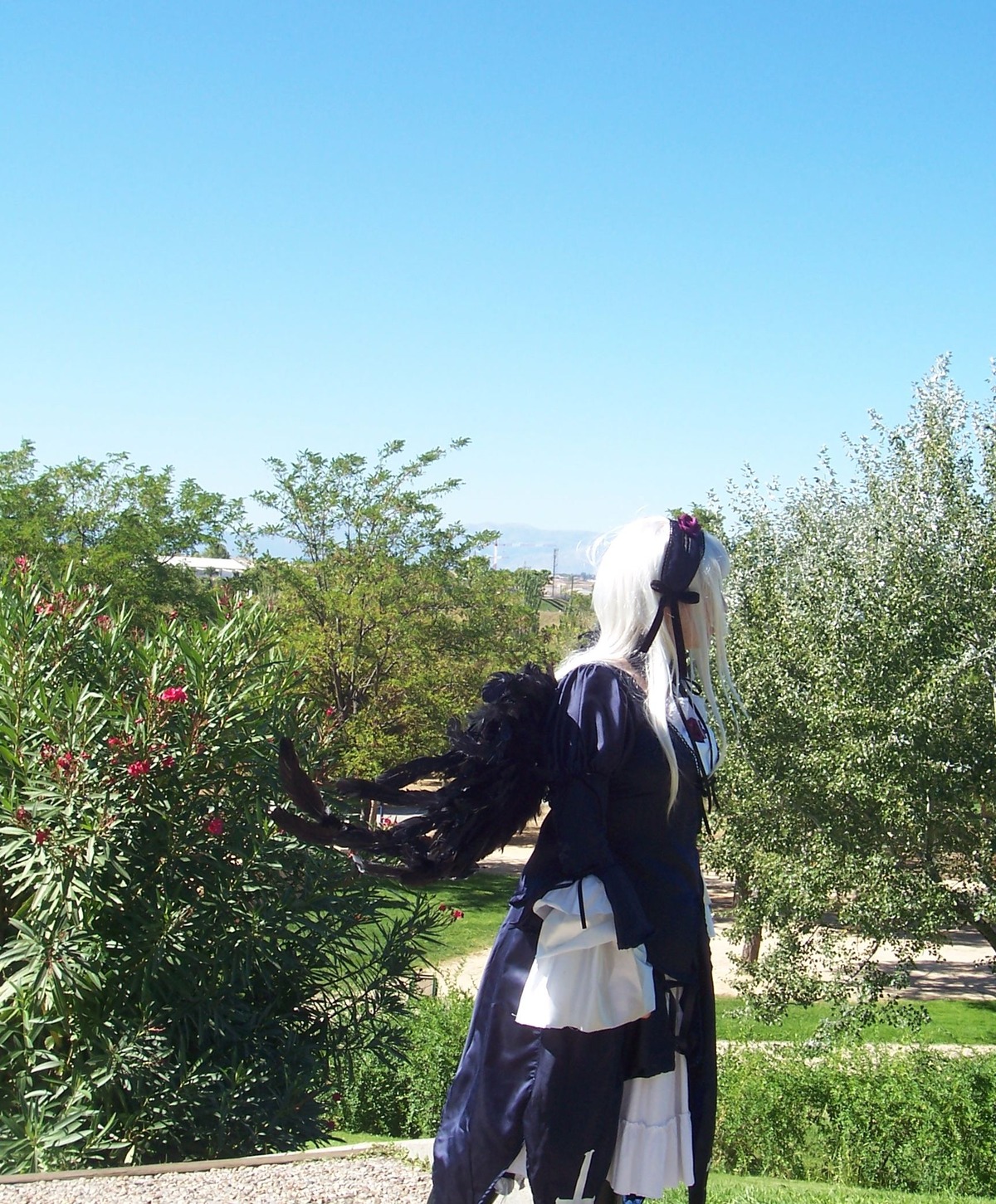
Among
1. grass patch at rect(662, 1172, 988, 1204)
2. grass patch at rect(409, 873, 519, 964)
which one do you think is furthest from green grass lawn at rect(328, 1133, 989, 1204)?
grass patch at rect(409, 873, 519, 964)

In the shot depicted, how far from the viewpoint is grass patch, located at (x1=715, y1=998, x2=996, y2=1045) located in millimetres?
11703

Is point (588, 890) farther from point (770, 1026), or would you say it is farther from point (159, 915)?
point (770, 1026)

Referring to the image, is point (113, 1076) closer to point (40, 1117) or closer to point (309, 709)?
point (40, 1117)

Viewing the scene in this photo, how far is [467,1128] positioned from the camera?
96.1 inches

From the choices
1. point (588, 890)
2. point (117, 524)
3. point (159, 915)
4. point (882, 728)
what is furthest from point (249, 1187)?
point (117, 524)

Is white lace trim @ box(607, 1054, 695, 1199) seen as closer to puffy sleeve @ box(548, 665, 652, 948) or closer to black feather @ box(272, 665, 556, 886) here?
puffy sleeve @ box(548, 665, 652, 948)

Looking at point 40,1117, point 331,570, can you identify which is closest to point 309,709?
point 40,1117

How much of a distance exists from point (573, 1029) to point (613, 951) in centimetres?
18

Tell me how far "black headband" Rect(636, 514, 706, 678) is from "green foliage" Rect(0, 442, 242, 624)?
1570 cm

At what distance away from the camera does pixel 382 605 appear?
1845cm

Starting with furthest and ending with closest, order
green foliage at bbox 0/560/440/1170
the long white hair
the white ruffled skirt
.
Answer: green foliage at bbox 0/560/440/1170, the long white hair, the white ruffled skirt

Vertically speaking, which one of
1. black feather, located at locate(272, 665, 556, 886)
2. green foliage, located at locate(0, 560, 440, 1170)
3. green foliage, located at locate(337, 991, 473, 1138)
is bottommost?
green foliage, located at locate(337, 991, 473, 1138)

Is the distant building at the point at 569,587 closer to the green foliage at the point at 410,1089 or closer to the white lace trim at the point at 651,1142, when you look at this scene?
the green foliage at the point at 410,1089

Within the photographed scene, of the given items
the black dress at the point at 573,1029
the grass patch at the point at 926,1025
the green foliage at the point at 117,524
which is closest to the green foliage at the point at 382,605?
the green foliage at the point at 117,524
